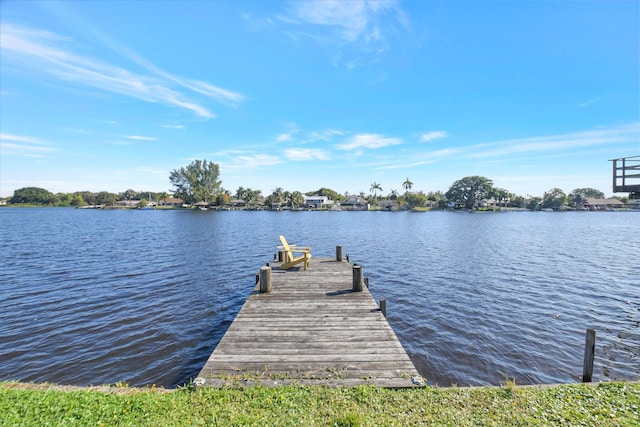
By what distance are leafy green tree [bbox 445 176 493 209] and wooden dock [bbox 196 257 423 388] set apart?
489 ft

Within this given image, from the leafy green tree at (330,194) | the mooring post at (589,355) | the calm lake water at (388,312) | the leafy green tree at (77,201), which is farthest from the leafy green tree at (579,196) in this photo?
the leafy green tree at (77,201)

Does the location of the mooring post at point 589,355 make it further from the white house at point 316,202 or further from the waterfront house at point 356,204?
the waterfront house at point 356,204

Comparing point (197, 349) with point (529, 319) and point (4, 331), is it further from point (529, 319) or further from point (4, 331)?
point (529, 319)

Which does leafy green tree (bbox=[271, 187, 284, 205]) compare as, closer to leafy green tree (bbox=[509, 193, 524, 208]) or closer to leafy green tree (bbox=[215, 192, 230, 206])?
leafy green tree (bbox=[215, 192, 230, 206])

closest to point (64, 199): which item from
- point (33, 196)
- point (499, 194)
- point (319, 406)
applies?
point (33, 196)

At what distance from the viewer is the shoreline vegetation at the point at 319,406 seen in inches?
160

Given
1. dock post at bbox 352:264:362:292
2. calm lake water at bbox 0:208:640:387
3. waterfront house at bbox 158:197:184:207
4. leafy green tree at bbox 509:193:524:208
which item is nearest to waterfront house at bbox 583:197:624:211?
leafy green tree at bbox 509:193:524:208

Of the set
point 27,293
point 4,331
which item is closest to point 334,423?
point 4,331

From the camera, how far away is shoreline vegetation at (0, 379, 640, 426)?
13.3 ft

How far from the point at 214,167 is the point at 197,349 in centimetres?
12702

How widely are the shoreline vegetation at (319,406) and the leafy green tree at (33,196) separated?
20135 centimetres

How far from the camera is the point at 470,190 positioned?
457 ft

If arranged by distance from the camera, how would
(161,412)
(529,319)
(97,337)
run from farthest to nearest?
1. (529,319)
2. (97,337)
3. (161,412)

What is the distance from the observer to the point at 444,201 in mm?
138750
